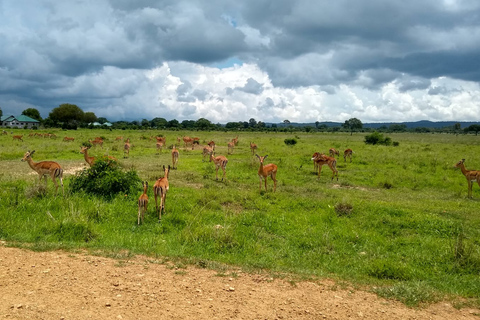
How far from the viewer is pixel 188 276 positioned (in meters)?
5.79

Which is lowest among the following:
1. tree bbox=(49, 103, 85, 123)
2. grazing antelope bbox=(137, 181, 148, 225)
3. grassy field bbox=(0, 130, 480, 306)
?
grassy field bbox=(0, 130, 480, 306)

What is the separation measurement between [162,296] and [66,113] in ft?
286

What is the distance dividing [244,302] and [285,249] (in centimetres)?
292

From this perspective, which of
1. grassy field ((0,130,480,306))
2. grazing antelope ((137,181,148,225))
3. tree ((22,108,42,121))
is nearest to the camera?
grassy field ((0,130,480,306))

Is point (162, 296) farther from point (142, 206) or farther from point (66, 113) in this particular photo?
point (66, 113)

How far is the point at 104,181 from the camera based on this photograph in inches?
428

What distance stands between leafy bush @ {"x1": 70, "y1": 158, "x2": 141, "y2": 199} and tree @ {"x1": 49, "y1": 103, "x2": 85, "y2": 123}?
260ft

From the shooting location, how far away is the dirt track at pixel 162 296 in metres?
4.52

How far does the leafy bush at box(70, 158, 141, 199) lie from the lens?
10.9 m

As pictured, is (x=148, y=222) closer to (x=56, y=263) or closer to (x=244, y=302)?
(x=56, y=263)

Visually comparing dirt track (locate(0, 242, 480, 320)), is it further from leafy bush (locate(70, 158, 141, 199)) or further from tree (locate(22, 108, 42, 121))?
tree (locate(22, 108, 42, 121))

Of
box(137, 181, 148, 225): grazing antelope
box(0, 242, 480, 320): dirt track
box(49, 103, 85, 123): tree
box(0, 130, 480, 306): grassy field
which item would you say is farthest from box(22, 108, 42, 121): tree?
box(0, 242, 480, 320): dirt track

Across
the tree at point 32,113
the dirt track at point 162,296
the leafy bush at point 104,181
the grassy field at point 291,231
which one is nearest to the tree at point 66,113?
the tree at point 32,113

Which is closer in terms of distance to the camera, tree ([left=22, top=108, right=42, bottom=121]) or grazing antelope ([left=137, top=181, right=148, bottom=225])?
grazing antelope ([left=137, top=181, right=148, bottom=225])
